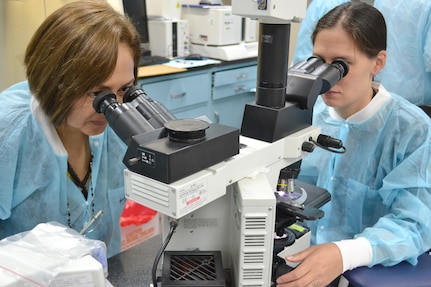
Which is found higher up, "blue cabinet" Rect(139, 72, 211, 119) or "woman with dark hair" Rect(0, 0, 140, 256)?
"woman with dark hair" Rect(0, 0, 140, 256)

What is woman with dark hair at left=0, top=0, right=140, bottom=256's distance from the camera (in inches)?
39.0

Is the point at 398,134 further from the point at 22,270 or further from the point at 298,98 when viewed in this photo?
the point at 22,270

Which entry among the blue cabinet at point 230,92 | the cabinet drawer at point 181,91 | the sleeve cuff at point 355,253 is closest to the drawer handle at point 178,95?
the cabinet drawer at point 181,91

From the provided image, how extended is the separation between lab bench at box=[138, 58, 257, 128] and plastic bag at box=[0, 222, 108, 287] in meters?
1.90

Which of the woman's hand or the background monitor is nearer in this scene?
the woman's hand

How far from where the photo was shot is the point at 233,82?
334 centimetres

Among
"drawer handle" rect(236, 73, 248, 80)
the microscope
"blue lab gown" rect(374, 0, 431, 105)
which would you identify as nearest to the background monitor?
"drawer handle" rect(236, 73, 248, 80)

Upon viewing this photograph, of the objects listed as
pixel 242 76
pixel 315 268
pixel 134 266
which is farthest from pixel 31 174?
pixel 242 76

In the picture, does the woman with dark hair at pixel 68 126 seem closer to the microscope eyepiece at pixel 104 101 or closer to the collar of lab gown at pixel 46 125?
the collar of lab gown at pixel 46 125

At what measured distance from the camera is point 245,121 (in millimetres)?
844

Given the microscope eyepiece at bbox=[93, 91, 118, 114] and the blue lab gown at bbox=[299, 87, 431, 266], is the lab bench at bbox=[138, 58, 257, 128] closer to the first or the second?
the blue lab gown at bbox=[299, 87, 431, 266]

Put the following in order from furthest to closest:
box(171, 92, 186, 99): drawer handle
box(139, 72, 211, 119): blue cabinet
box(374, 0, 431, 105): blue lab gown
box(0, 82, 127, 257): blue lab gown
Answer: box(171, 92, 186, 99): drawer handle
box(139, 72, 211, 119): blue cabinet
box(374, 0, 431, 105): blue lab gown
box(0, 82, 127, 257): blue lab gown

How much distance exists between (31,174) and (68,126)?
0.52 feet

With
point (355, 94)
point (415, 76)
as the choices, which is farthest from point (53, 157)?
point (415, 76)
